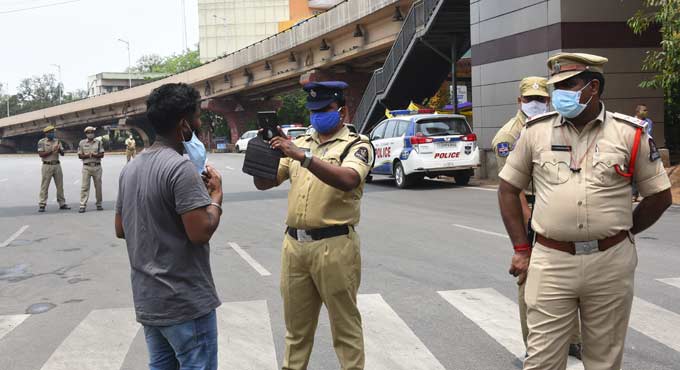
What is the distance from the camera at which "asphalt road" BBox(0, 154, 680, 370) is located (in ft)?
17.4

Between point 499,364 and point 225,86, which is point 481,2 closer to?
point 499,364

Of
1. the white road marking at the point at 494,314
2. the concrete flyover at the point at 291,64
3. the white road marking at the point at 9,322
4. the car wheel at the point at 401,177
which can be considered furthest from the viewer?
the concrete flyover at the point at 291,64

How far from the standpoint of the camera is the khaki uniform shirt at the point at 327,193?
4.13m

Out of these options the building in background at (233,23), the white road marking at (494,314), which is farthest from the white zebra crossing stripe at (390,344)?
the building in background at (233,23)

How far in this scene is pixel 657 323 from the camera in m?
5.86

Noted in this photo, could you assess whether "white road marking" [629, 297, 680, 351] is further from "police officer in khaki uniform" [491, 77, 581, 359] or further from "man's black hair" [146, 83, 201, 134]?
"man's black hair" [146, 83, 201, 134]

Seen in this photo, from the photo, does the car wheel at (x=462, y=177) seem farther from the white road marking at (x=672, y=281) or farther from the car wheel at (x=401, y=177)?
the white road marking at (x=672, y=281)

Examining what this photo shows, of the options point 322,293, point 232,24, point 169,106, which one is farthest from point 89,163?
point 232,24

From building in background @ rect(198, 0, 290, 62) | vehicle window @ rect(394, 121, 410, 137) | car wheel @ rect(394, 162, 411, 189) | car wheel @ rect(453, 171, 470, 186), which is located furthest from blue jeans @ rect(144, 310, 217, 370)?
building in background @ rect(198, 0, 290, 62)

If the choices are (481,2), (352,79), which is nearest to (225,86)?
(352,79)

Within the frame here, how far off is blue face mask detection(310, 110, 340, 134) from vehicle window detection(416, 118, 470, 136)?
13.9 m

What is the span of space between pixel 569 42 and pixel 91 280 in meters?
14.6

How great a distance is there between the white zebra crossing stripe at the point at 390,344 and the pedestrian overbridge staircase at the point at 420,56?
18.1 metres

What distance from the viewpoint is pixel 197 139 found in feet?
12.1
